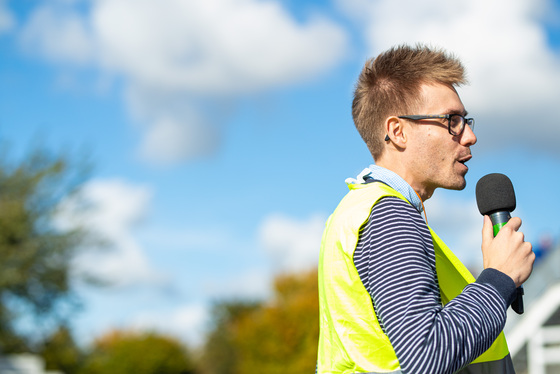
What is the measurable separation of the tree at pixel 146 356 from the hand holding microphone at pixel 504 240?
32.3 m

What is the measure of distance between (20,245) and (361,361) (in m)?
21.1

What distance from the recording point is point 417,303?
1776 millimetres

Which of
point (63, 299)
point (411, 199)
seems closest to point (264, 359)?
point (63, 299)

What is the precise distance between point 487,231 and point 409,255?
349 mm

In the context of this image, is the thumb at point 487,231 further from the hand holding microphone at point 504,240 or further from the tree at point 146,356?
the tree at point 146,356

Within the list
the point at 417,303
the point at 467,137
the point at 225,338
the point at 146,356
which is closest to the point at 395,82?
the point at 467,137

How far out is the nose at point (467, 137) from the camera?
7.45 feet

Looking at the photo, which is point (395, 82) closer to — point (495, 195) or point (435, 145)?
point (435, 145)

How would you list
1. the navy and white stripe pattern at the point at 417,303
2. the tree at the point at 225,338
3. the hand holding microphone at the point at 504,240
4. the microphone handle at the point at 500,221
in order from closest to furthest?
1. the navy and white stripe pattern at the point at 417,303
2. the hand holding microphone at the point at 504,240
3. the microphone handle at the point at 500,221
4. the tree at the point at 225,338

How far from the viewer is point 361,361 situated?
6.37ft

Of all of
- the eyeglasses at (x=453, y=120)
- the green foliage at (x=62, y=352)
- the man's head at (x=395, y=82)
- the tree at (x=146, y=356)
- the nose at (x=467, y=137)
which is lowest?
the nose at (x=467, y=137)

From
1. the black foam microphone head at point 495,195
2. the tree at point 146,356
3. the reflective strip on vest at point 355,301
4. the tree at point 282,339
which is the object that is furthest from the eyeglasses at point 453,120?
the tree at point 282,339

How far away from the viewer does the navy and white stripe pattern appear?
1752mm

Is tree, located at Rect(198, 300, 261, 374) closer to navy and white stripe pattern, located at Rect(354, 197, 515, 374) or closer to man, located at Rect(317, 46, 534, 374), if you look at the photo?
man, located at Rect(317, 46, 534, 374)
